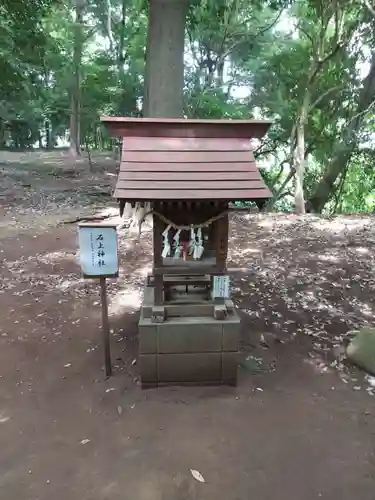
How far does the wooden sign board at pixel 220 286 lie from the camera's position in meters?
3.57

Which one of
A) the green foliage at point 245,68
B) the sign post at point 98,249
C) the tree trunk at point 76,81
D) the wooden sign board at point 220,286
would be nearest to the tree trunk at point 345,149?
the green foliage at point 245,68

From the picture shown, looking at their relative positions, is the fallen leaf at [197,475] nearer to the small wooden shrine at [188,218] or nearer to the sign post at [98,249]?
the small wooden shrine at [188,218]

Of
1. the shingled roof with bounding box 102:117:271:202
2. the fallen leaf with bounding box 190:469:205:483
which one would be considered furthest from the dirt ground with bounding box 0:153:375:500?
the shingled roof with bounding box 102:117:271:202

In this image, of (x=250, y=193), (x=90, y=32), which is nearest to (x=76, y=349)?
(x=250, y=193)

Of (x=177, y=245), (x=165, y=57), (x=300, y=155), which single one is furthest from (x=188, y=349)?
(x=300, y=155)

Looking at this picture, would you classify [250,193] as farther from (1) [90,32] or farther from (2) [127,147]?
(1) [90,32]

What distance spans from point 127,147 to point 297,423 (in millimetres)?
2492

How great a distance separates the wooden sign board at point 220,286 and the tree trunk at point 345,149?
26.6 feet

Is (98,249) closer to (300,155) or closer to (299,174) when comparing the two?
(299,174)

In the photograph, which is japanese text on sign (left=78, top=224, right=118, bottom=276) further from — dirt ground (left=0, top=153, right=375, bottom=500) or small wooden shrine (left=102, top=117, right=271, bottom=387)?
dirt ground (left=0, top=153, right=375, bottom=500)

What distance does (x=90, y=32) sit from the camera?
1664 centimetres

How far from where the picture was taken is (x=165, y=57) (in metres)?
6.60

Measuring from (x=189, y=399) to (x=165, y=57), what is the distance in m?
5.18

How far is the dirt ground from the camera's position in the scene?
110 inches
